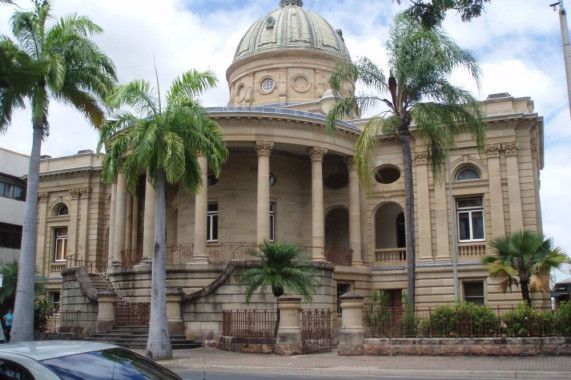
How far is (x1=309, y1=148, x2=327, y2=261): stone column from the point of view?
3020 cm

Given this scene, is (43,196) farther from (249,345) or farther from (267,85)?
(249,345)

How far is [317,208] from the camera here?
31.4m

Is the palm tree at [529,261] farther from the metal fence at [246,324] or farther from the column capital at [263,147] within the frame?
the column capital at [263,147]

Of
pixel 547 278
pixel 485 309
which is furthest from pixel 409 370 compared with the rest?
pixel 547 278

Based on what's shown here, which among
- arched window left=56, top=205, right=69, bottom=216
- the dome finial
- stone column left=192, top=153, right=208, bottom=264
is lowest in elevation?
stone column left=192, top=153, right=208, bottom=264

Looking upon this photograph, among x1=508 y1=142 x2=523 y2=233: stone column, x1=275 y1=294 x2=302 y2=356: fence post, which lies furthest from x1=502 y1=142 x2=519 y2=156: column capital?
x1=275 y1=294 x2=302 y2=356: fence post

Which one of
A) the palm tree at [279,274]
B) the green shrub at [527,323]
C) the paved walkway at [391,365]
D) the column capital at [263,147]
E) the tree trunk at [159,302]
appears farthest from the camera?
the column capital at [263,147]

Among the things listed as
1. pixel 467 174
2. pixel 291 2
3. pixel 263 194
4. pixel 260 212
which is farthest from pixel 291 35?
pixel 260 212

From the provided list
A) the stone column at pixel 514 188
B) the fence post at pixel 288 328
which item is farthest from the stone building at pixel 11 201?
the stone column at pixel 514 188

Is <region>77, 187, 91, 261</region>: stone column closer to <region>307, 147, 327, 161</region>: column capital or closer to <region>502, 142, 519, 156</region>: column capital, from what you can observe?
<region>307, 147, 327, 161</region>: column capital

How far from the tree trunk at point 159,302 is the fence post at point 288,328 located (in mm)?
3645

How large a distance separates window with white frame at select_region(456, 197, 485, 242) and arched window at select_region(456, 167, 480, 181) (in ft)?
3.67

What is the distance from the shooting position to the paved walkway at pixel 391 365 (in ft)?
51.7

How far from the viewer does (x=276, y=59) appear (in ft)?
147
